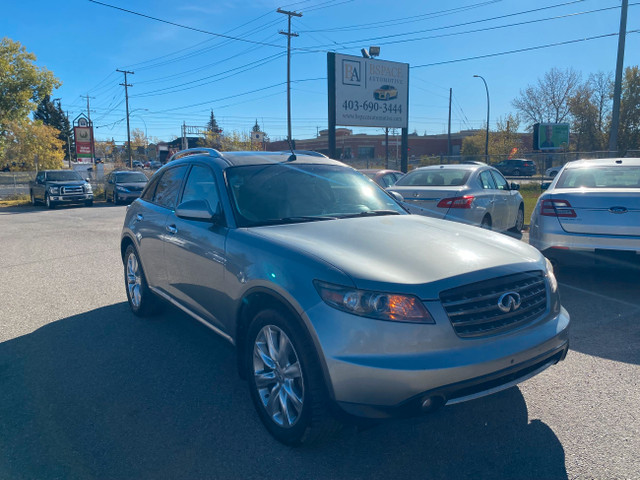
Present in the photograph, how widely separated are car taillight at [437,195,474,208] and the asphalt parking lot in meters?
3.47

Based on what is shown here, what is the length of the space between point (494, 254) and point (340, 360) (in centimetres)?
121

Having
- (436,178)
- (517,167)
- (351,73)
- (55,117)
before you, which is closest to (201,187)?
(436,178)

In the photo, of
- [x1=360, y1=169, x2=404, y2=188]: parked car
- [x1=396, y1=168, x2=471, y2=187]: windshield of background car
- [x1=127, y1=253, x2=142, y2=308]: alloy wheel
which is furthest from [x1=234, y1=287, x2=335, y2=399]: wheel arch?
[x1=360, y1=169, x2=404, y2=188]: parked car

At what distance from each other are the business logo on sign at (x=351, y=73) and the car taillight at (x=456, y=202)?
11.4 m

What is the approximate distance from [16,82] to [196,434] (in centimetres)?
2964

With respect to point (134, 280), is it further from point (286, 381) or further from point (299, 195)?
point (286, 381)

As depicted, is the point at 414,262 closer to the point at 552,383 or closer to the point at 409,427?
the point at 409,427

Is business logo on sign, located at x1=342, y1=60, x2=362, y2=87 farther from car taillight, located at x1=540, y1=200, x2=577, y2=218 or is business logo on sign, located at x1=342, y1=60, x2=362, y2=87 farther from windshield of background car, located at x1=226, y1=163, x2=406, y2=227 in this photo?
windshield of background car, located at x1=226, y1=163, x2=406, y2=227

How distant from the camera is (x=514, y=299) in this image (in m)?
2.86

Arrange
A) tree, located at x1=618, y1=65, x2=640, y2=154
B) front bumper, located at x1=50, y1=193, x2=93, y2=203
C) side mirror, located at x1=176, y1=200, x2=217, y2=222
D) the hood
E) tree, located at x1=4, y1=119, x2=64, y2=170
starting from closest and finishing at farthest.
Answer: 1. the hood
2. side mirror, located at x1=176, y1=200, x2=217, y2=222
3. front bumper, located at x1=50, y1=193, x2=93, y2=203
4. tree, located at x1=618, y1=65, x2=640, y2=154
5. tree, located at x1=4, y1=119, x2=64, y2=170

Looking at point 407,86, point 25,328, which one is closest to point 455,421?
point 25,328

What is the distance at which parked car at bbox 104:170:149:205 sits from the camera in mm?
24844

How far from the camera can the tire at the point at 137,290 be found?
17.3ft

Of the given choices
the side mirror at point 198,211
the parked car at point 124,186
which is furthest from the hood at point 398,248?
the parked car at point 124,186
